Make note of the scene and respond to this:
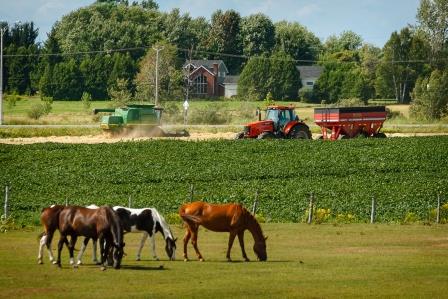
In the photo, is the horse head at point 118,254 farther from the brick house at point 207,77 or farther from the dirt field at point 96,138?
the brick house at point 207,77

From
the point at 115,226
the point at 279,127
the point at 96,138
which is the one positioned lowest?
the point at 96,138

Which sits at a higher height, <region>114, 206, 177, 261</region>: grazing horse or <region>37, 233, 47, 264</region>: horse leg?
<region>114, 206, 177, 261</region>: grazing horse

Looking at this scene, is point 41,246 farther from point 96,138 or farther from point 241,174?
point 96,138

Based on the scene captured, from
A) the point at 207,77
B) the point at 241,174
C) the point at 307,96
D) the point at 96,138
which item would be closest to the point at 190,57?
the point at 207,77

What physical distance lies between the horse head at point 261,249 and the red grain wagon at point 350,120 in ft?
135

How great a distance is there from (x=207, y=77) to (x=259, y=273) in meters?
120

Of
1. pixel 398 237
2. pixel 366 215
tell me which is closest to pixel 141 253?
pixel 398 237

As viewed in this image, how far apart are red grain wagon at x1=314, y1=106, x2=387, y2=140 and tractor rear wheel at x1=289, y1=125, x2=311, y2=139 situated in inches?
97.5

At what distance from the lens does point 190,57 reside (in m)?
141

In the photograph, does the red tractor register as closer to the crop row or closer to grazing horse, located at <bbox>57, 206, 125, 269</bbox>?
the crop row

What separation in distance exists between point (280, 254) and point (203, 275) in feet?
16.1

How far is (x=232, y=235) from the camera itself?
1077 inches

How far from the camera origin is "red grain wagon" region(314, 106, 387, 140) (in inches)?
2704

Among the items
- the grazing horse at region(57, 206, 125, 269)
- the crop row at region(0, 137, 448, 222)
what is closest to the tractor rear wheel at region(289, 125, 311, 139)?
the crop row at region(0, 137, 448, 222)
